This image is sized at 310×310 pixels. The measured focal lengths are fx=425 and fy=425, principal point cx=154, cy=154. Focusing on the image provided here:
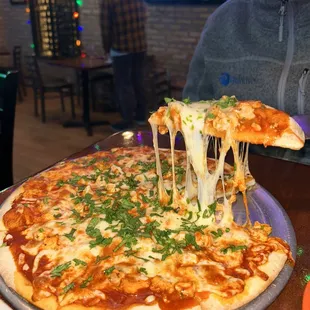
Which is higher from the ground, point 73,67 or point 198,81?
point 198,81

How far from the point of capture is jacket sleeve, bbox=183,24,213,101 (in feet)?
7.75

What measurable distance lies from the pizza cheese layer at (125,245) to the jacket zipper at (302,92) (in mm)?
526

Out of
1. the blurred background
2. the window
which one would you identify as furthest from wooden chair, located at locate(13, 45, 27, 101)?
the window

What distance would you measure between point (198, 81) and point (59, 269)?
1.49m

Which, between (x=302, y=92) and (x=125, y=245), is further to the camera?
(x=302, y=92)

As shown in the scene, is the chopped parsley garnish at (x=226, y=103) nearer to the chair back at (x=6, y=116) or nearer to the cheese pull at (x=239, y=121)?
the cheese pull at (x=239, y=121)

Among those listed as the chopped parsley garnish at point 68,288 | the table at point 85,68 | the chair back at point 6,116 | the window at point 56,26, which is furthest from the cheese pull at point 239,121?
the window at point 56,26

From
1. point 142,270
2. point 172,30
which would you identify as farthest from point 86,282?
point 172,30

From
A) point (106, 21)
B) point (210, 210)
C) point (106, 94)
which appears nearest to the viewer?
point (210, 210)

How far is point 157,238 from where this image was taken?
1.35 metres

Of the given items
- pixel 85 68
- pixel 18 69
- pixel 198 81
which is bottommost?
pixel 18 69

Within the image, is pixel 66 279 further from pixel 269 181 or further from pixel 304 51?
pixel 304 51

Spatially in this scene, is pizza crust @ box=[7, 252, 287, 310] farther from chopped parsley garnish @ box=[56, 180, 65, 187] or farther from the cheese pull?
chopped parsley garnish @ box=[56, 180, 65, 187]

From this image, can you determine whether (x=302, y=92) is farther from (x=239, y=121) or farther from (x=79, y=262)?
(x=79, y=262)
